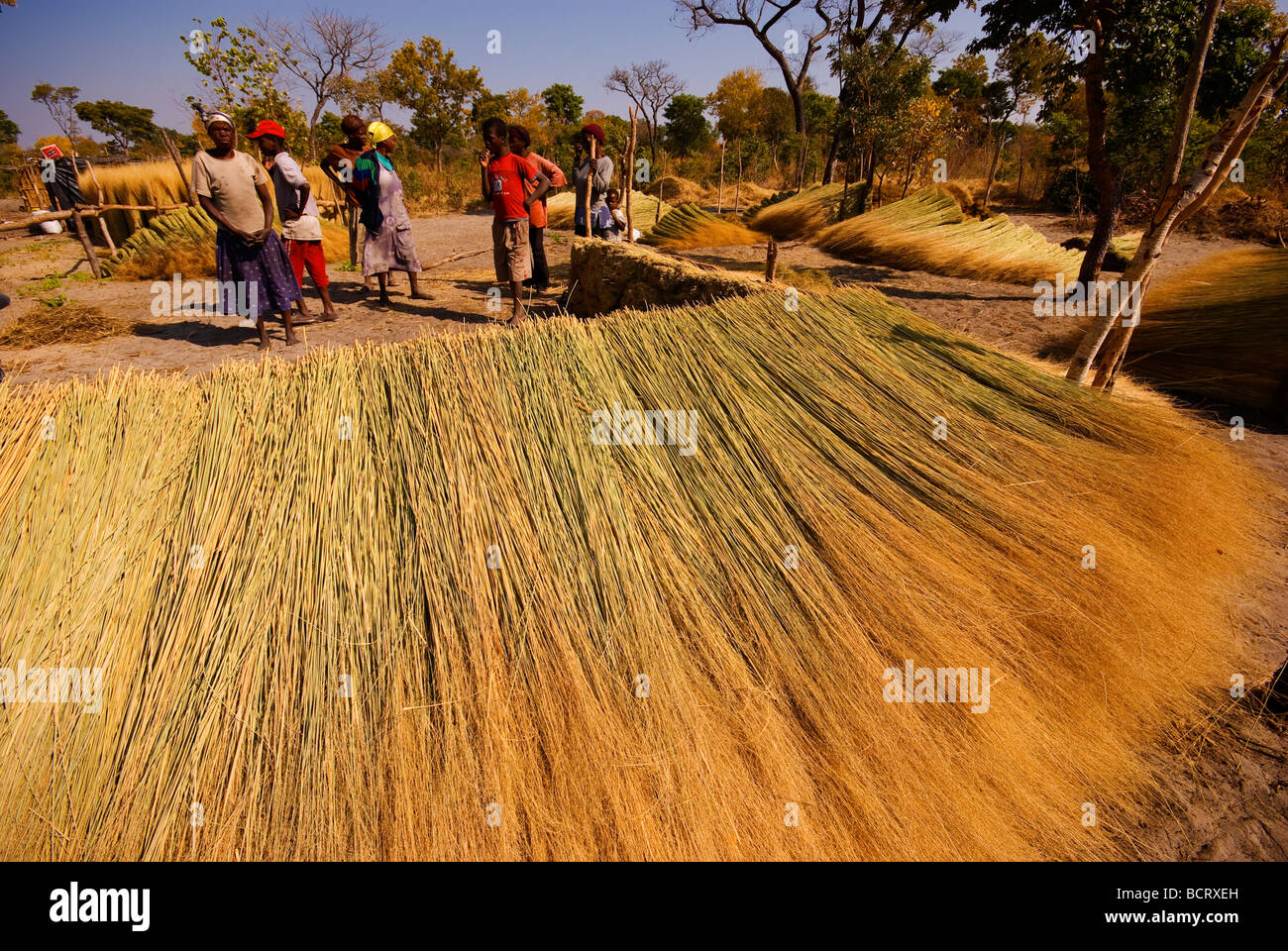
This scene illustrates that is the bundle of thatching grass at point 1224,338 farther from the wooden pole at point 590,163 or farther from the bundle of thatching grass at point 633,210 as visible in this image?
the bundle of thatching grass at point 633,210

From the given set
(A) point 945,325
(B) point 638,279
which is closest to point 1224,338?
(A) point 945,325

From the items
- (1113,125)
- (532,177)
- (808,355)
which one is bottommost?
(808,355)

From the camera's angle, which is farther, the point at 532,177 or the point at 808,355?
the point at 532,177

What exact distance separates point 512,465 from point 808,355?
1385 mm

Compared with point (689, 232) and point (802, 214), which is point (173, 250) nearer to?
point (689, 232)

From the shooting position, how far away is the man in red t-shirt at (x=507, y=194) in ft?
16.4

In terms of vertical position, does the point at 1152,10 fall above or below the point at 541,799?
above

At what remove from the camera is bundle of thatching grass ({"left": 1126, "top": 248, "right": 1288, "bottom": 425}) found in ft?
12.5

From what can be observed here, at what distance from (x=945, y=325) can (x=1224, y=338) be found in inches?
98.2

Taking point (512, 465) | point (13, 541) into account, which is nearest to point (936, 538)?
point (512, 465)

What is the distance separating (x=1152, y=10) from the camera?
5168 millimetres

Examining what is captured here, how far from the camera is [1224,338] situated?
161 inches
